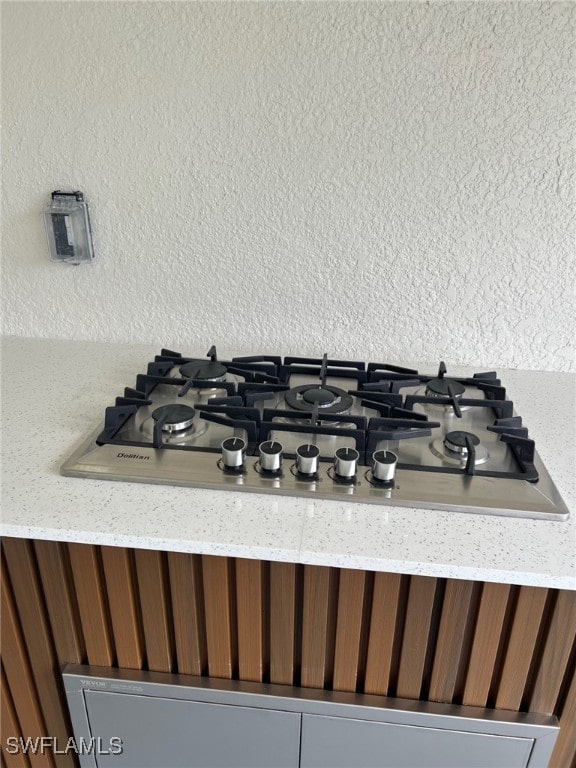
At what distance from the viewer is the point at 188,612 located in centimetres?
85

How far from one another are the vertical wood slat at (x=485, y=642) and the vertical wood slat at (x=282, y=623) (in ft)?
0.83

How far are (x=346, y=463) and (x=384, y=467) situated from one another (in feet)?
0.18

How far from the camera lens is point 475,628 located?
2.63ft

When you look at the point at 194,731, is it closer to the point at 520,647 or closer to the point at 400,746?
the point at 400,746

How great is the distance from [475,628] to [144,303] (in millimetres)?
946

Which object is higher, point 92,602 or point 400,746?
point 92,602

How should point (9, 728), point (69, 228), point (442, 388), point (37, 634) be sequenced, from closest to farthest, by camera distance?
1. point (37, 634)
2. point (9, 728)
3. point (442, 388)
4. point (69, 228)

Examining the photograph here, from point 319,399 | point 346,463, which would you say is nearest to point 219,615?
point 346,463

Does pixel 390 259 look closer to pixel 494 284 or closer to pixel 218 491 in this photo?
pixel 494 284

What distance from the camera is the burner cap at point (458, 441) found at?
3.07ft

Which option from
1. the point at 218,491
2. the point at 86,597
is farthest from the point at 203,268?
the point at 86,597

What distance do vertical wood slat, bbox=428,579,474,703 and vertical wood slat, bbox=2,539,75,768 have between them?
59cm


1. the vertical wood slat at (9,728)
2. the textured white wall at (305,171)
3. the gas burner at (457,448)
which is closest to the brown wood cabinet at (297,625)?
the vertical wood slat at (9,728)
